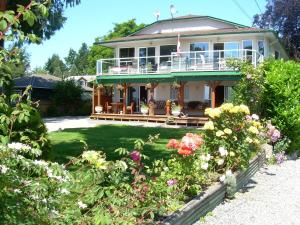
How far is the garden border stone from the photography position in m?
5.66

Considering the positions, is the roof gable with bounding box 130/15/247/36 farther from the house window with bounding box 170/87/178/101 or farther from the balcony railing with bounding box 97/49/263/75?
the house window with bounding box 170/87/178/101

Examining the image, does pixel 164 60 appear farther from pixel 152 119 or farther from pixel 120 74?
pixel 152 119

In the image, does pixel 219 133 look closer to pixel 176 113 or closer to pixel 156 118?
pixel 176 113

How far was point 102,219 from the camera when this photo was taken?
3.41m

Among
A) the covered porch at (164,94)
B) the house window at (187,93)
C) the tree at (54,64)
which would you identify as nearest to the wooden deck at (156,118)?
the covered porch at (164,94)

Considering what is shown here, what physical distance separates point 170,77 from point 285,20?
2331 cm

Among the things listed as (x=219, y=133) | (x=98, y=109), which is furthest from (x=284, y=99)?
(x=98, y=109)

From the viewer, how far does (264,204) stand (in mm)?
8102

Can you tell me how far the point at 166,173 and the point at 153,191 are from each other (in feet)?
4.10

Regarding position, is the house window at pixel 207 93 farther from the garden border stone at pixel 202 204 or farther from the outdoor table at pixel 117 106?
the garden border stone at pixel 202 204

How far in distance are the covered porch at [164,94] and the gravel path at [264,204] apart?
16.1 meters

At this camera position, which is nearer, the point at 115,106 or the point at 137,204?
the point at 137,204

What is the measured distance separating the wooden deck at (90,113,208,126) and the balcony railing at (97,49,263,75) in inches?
134

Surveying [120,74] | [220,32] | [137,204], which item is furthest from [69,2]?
[137,204]
